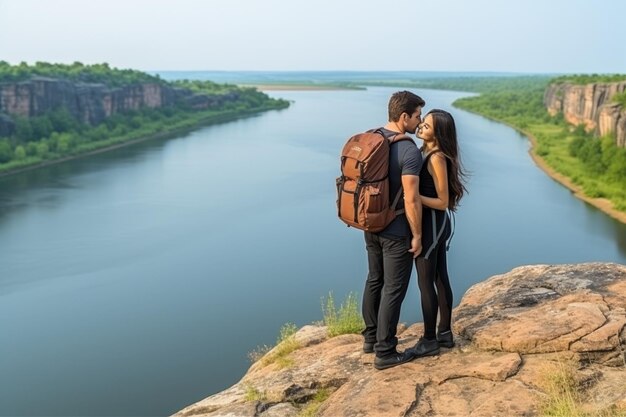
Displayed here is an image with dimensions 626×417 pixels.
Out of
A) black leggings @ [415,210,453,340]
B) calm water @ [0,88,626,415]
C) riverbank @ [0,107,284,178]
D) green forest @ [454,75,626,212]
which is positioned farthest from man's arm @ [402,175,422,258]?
riverbank @ [0,107,284,178]

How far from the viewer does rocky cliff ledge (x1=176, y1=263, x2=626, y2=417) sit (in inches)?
138

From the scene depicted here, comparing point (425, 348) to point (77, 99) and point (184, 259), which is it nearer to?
point (184, 259)

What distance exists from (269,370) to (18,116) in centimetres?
4663

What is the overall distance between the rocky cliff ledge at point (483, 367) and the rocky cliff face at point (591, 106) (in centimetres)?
3145

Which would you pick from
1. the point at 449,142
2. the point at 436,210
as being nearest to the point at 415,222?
the point at 436,210

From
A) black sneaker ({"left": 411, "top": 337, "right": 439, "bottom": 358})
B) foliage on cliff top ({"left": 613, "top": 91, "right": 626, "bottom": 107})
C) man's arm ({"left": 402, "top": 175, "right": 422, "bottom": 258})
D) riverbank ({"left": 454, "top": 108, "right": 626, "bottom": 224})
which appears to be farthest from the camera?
foliage on cliff top ({"left": 613, "top": 91, "right": 626, "bottom": 107})

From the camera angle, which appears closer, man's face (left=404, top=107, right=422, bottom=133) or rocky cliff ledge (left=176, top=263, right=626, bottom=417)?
rocky cliff ledge (left=176, top=263, right=626, bottom=417)

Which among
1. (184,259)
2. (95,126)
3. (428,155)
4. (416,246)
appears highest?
(428,155)

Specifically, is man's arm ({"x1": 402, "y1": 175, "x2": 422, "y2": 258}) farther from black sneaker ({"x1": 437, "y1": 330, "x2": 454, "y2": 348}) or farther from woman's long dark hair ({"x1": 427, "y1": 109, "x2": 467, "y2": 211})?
black sneaker ({"x1": 437, "y1": 330, "x2": 454, "y2": 348})

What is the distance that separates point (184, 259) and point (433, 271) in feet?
51.0

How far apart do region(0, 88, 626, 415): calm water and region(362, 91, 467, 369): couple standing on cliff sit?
25.0 feet

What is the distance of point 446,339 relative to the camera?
4.11 metres

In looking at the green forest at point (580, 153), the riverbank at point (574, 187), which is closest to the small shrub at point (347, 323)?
the riverbank at point (574, 187)

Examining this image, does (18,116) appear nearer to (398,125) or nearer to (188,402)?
(188,402)
